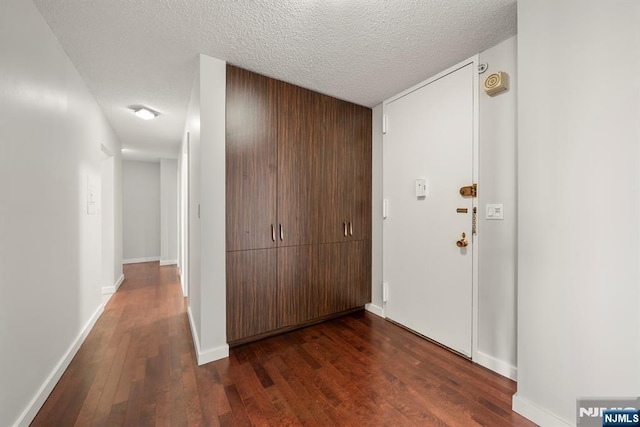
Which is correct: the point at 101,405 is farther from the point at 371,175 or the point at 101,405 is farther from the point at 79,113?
the point at 371,175

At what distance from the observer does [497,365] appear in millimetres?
1957

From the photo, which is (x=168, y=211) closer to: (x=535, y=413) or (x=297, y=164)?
(x=297, y=164)

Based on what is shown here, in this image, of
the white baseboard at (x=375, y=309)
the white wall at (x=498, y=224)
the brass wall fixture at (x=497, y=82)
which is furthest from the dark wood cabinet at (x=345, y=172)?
the brass wall fixture at (x=497, y=82)

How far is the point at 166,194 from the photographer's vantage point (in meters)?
6.36

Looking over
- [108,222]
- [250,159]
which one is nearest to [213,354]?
[250,159]

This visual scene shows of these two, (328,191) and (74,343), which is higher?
(328,191)

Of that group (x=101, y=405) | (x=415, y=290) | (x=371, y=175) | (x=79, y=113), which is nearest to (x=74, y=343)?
(x=101, y=405)

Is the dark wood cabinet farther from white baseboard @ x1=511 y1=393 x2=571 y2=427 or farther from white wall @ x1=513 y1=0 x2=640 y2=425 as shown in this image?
white baseboard @ x1=511 y1=393 x2=571 y2=427

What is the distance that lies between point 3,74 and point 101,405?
1968 millimetres

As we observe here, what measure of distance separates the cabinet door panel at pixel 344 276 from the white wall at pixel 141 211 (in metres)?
5.74

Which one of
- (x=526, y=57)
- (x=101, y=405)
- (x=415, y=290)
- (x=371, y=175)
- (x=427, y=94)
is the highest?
(x=427, y=94)

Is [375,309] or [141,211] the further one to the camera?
[141,211]

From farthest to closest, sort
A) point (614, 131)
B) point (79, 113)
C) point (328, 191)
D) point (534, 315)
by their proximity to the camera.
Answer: point (328, 191)
point (79, 113)
point (534, 315)
point (614, 131)

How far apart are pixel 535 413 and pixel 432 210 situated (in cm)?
154
